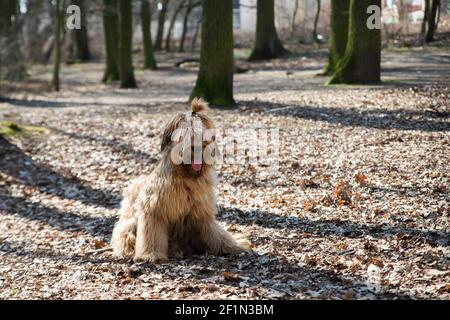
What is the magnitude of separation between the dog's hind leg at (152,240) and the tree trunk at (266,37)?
23.9 metres

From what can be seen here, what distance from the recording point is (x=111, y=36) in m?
24.7

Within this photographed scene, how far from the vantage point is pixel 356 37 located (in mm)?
15406

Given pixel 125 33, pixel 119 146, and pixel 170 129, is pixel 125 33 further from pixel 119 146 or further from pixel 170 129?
pixel 170 129

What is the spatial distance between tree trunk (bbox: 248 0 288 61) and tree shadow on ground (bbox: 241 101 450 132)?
51.6 ft

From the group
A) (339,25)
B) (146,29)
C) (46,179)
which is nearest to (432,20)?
(339,25)

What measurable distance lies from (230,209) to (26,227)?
3175mm

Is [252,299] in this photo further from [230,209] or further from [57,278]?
[230,209]

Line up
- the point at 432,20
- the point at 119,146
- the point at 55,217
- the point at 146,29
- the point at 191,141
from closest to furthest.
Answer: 1. the point at 191,141
2. the point at 55,217
3. the point at 119,146
4. the point at 432,20
5. the point at 146,29

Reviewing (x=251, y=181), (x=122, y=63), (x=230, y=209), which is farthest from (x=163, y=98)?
(x=230, y=209)

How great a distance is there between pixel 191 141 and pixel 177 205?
2.59 feet

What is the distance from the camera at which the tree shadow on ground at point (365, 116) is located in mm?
11641

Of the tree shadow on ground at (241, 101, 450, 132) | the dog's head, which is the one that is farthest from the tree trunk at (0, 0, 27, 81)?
the dog's head

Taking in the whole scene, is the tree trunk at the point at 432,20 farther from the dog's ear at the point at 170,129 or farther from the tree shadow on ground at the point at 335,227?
the dog's ear at the point at 170,129

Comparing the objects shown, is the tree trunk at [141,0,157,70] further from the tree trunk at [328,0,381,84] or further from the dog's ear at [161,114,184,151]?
the dog's ear at [161,114,184,151]
